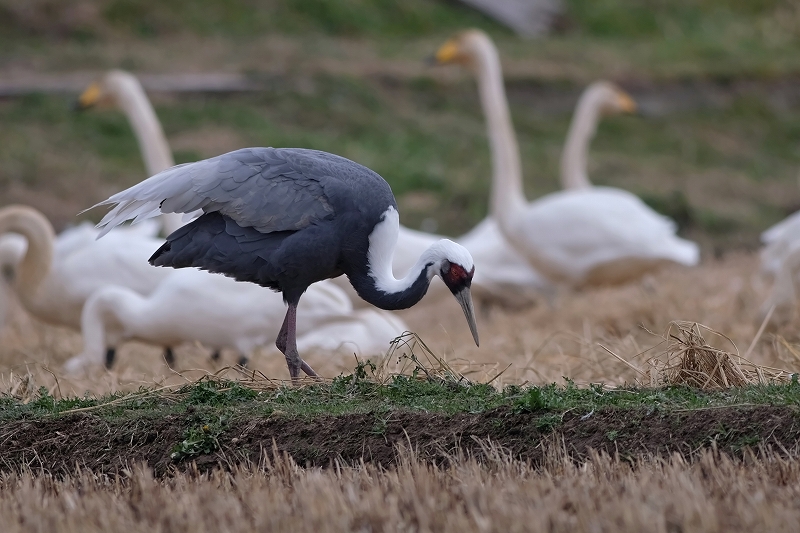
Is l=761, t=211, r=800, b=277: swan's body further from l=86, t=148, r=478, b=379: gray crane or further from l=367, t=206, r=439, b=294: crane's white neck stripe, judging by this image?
l=86, t=148, r=478, b=379: gray crane

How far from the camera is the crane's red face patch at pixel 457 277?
19.3ft

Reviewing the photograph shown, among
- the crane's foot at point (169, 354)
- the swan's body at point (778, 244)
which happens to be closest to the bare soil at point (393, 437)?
the crane's foot at point (169, 354)

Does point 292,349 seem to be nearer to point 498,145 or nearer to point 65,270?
point 65,270

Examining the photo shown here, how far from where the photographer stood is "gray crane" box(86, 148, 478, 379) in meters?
5.91

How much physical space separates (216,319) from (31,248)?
2030 mm

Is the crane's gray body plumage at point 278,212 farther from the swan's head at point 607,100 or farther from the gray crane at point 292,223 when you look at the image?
the swan's head at point 607,100

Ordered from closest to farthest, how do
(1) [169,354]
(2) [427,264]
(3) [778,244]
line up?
(2) [427,264] < (1) [169,354] < (3) [778,244]

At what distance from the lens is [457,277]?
19.4ft

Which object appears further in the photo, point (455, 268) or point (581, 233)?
point (581, 233)

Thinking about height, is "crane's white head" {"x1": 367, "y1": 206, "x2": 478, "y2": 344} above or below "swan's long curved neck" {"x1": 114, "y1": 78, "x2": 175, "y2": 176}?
below

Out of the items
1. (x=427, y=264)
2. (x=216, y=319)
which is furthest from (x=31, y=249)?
(x=427, y=264)

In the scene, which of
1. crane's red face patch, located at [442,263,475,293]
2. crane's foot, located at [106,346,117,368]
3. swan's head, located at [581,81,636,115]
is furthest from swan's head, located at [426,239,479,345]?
swan's head, located at [581,81,636,115]

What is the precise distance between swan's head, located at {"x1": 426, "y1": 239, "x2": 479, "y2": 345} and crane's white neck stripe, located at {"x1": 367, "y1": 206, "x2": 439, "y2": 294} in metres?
0.03

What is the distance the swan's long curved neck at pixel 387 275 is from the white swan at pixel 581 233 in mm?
5087
